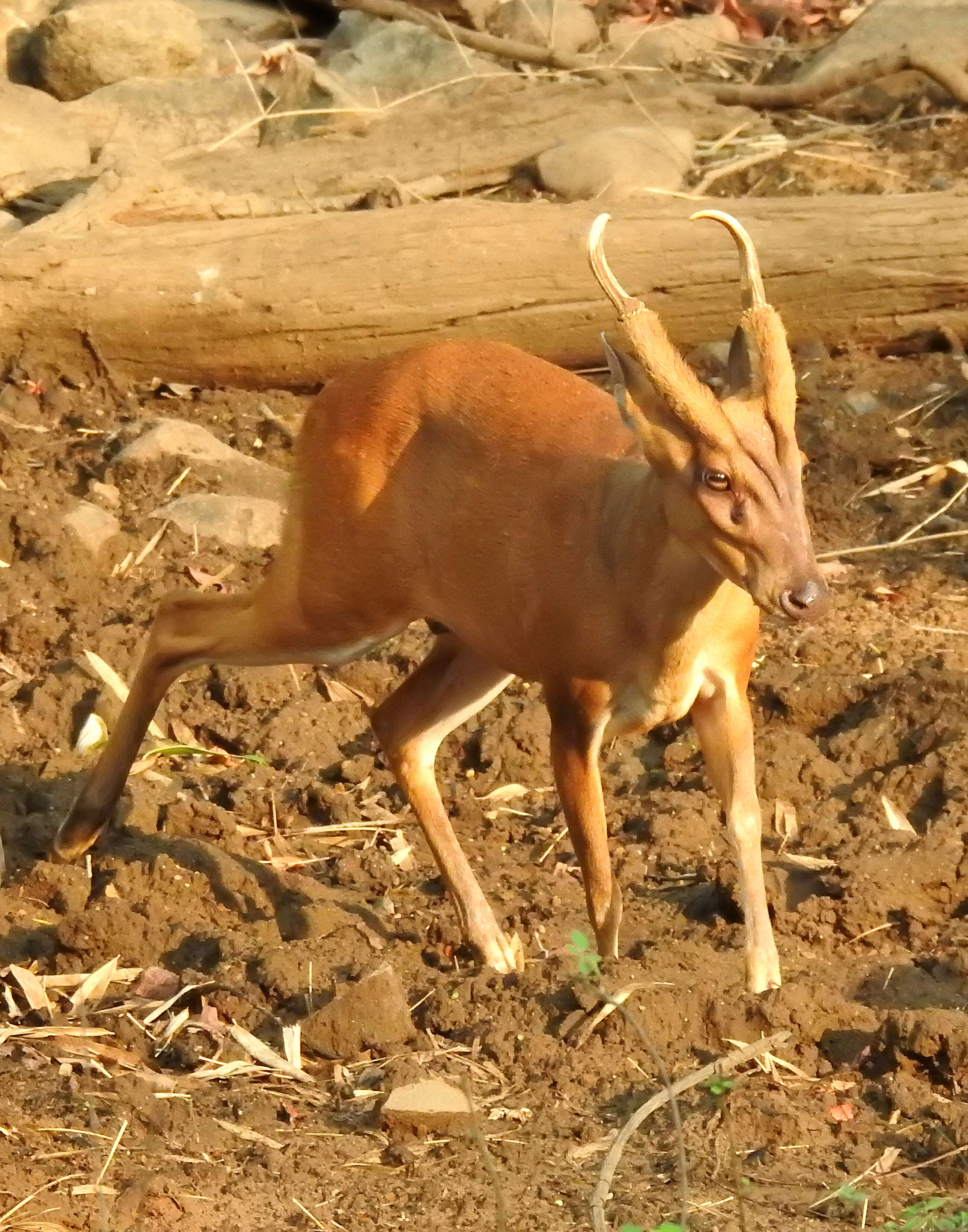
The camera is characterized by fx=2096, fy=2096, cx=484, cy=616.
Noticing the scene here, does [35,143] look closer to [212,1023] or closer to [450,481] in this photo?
[450,481]

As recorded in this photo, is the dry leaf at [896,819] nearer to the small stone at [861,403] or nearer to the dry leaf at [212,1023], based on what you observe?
the dry leaf at [212,1023]

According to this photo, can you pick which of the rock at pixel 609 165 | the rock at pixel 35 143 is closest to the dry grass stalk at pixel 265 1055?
the rock at pixel 609 165

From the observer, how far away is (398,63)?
42.1 feet

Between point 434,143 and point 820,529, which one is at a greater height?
point 434,143

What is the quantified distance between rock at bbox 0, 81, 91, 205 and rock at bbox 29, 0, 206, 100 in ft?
1.78

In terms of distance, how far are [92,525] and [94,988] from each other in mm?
2982

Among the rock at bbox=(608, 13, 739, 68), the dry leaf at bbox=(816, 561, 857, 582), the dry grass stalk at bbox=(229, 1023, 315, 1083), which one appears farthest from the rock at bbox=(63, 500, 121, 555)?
the rock at bbox=(608, 13, 739, 68)

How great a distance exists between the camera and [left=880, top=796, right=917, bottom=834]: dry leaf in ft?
22.8

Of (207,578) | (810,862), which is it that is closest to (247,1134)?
(810,862)

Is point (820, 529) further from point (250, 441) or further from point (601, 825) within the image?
point (601, 825)

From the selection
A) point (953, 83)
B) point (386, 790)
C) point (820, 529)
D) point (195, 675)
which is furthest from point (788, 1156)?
point (953, 83)

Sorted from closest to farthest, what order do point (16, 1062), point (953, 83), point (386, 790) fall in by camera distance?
point (16, 1062), point (386, 790), point (953, 83)

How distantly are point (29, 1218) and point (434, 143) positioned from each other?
7.83m

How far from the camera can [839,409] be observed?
9719mm
